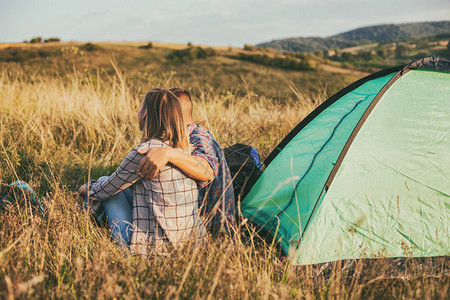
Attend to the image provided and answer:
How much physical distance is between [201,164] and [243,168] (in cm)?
94

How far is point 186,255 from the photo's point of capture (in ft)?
5.54

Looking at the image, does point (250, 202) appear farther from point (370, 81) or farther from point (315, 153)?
point (370, 81)

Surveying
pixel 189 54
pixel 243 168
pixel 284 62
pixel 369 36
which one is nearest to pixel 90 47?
pixel 189 54

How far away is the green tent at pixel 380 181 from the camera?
2111 millimetres

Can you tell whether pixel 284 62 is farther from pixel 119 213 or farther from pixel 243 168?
pixel 119 213

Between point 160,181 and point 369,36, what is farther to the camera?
point 369,36

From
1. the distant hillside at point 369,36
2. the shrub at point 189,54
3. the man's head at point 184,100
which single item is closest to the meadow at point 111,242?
the man's head at point 184,100

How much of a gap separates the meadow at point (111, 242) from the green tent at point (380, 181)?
0.14 metres

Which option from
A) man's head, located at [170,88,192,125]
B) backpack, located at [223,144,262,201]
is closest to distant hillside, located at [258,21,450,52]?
backpack, located at [223,144,262,201]

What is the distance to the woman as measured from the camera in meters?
2.05

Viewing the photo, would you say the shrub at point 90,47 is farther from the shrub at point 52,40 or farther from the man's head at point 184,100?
the man's head at point 184,100

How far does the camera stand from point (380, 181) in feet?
7.33

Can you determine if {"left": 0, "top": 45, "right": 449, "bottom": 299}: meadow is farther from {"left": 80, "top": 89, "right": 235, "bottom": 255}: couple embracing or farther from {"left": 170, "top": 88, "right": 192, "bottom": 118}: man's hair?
{"left": 170, "top": 88, "right": 192, "bottom": 118}: man's hair

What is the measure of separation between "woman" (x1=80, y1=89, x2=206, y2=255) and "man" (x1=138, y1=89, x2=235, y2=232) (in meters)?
0.08
